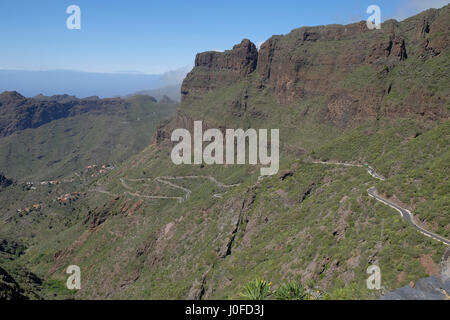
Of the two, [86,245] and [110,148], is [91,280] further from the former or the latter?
[110,148]

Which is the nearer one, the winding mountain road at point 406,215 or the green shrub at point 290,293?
the green shrub at point 290,293

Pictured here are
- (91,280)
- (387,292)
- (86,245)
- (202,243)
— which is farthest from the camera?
(86,245)

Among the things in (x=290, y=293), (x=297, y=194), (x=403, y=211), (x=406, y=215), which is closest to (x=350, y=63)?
(x=297, y=194)

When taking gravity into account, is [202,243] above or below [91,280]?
above

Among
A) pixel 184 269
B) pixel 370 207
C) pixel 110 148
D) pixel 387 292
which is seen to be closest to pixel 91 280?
pixel 184 269

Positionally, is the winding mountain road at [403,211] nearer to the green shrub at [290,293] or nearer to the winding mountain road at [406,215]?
the winding mountain road at [406,215]

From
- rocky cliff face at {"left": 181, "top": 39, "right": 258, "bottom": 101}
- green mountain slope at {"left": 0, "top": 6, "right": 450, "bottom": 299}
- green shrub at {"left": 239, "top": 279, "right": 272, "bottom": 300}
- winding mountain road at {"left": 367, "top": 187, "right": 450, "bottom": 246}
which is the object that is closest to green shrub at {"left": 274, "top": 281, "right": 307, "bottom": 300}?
green shrub at {"left": 239, "top": 279, "right": 272, "bottom": 300}

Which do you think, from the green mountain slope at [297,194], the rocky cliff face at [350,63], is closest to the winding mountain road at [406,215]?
the green mountain slope at [297,194]
